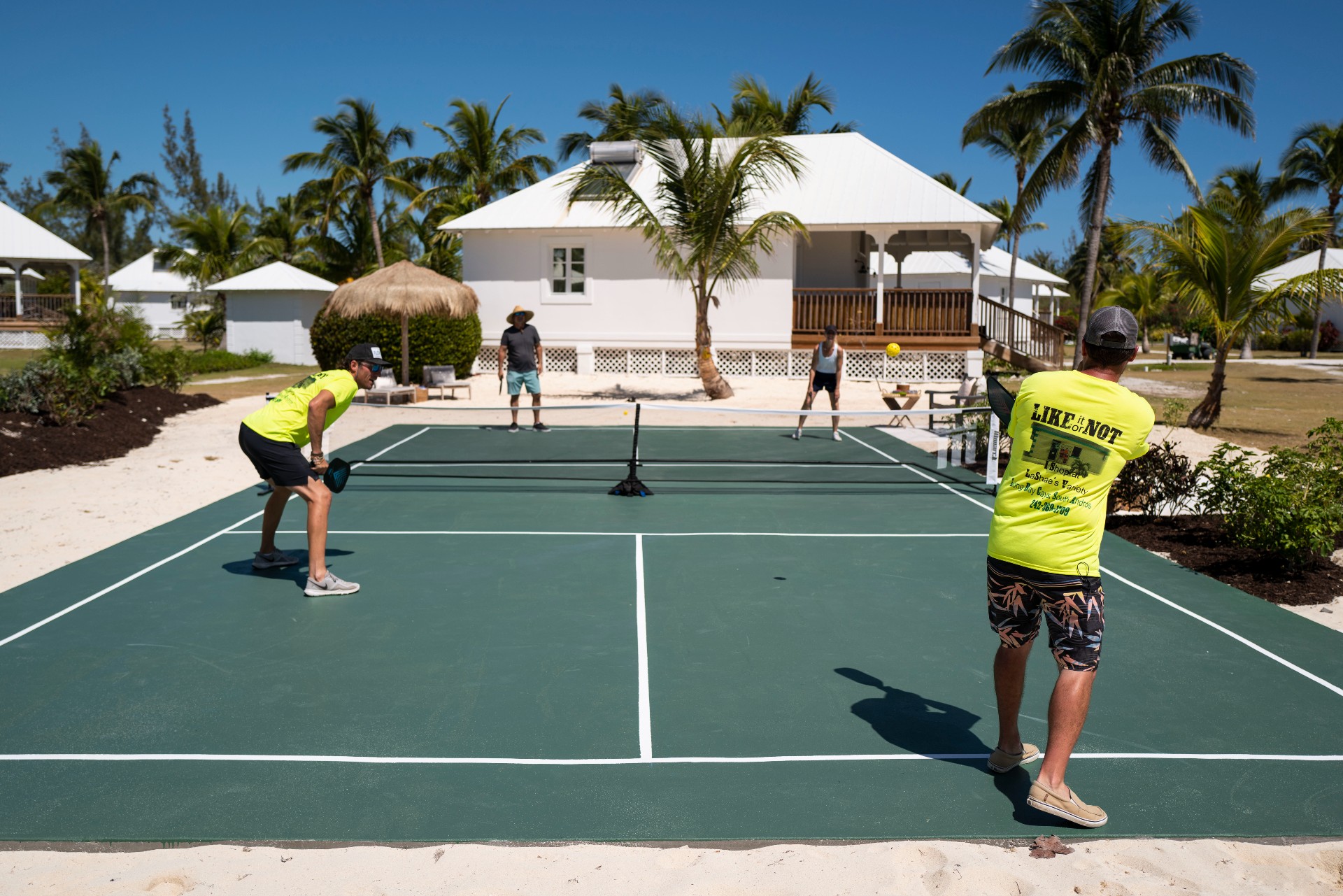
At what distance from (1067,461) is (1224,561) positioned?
551 cm

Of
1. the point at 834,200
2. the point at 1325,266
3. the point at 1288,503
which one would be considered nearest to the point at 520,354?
the point at 1288,503

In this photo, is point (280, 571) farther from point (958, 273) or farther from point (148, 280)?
point (148, 280)

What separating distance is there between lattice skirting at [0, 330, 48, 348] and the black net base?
33.4m

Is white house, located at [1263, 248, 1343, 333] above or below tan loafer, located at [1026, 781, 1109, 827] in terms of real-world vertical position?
above

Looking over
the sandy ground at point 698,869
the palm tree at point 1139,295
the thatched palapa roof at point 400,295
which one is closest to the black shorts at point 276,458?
the sandy ground at point 698,869

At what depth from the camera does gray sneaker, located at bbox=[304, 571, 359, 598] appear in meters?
7.00

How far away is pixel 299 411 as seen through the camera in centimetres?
703

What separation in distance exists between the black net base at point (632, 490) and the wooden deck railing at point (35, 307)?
31850mm

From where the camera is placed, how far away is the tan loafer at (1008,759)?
4324 millimetres

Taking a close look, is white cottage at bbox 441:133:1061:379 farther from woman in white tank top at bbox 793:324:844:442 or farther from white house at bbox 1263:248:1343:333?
white house at bbox 1263:248:1343:333

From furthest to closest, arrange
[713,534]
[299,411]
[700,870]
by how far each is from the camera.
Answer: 1. [713,534]
2. [299,411]
3. [700,870]

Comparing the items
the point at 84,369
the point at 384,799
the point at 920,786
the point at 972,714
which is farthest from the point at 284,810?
the point at 84,369

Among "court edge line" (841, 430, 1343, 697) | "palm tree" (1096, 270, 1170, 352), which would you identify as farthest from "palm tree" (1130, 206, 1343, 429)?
"palm tree" (1096, 270, 1170, 352)

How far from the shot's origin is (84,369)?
1644 cm
